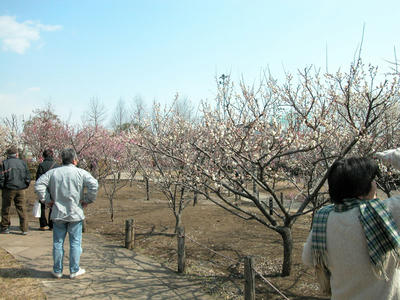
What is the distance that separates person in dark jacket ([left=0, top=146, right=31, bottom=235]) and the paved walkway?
1.25ft

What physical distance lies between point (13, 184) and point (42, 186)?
2.61 m

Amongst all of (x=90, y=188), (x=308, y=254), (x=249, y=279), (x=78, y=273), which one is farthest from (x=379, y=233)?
(x=78, y=273)

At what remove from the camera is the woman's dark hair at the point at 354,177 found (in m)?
1.46

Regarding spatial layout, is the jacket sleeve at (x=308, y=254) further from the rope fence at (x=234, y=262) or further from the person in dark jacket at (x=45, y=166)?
the person in dark jacket at (x=45, y=166)

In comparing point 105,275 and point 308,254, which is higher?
point 308,254

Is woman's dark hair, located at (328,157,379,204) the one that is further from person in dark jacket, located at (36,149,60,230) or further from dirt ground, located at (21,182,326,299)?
person in dark jacket, located at (36,149,60,230)

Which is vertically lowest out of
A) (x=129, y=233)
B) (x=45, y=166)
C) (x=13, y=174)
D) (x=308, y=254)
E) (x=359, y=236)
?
(x=129, y=233)

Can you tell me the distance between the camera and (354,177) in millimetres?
1465

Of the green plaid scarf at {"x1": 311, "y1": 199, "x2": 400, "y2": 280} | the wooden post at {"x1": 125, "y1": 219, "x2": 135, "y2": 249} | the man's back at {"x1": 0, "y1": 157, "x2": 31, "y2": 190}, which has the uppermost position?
the man's back at {"x1": 0, "y1": 157, "x2": 31, "y2": 190}

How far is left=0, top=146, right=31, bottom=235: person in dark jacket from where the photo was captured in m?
5.89

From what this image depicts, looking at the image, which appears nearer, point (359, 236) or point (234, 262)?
point (359, 236)

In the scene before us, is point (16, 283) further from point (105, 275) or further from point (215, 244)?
point (215, 244)

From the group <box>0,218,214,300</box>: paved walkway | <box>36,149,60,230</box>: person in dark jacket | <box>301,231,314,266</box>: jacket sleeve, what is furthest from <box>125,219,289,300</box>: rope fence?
<box>36,149,60,230</box>: person in dark jacket

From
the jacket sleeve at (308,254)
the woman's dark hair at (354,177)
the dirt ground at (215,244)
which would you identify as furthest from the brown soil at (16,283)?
the woman's dark hair at (354,177)
